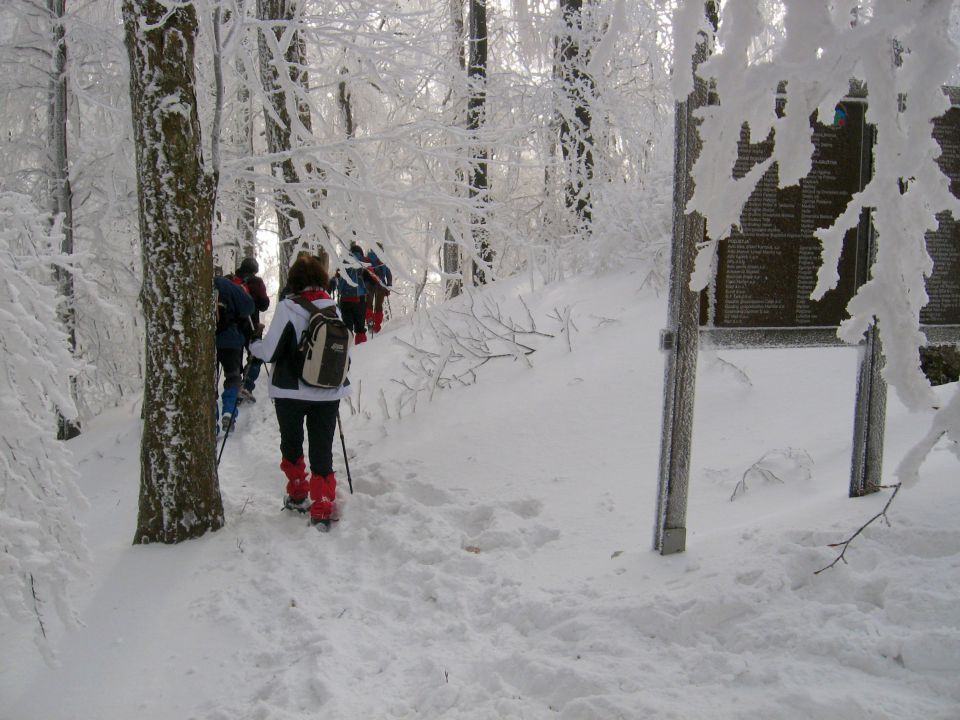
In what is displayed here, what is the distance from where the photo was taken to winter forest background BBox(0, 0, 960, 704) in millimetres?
1439

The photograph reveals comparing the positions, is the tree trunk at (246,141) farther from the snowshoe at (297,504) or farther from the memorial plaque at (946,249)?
the memorial plaque at (946,249)

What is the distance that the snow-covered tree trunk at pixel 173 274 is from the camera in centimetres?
430

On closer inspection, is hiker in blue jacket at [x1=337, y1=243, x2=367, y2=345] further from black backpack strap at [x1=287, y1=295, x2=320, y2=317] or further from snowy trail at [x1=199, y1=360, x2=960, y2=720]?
snowy trail at [x1=199, y1=360, x2=960, y2=720]

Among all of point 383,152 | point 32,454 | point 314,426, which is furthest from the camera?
point 383,152

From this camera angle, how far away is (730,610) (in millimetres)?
3027

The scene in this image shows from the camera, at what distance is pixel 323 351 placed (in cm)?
484

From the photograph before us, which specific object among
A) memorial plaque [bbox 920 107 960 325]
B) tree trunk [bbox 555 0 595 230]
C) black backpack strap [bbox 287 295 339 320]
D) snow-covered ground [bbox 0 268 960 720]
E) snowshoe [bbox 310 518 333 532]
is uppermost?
tree trunk [bbox 555 0 595 230]

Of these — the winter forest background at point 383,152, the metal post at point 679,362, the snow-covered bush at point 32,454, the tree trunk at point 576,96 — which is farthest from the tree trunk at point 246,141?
the metal post at point 679,362

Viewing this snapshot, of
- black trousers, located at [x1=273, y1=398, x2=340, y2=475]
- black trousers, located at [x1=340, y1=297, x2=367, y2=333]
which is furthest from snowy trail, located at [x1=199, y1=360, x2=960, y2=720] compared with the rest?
black trousers, located at [x1=340, y1=297, x2=367, y2=333]

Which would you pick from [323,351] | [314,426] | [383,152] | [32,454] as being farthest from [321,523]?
[383,152]

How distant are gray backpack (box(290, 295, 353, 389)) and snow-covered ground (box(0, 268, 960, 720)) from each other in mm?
1060

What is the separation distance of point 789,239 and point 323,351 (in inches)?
118

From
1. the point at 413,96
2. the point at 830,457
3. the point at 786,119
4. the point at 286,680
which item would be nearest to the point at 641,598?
the point at 286,680

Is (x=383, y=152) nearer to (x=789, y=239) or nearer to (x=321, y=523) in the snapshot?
(x=321, y=523)
